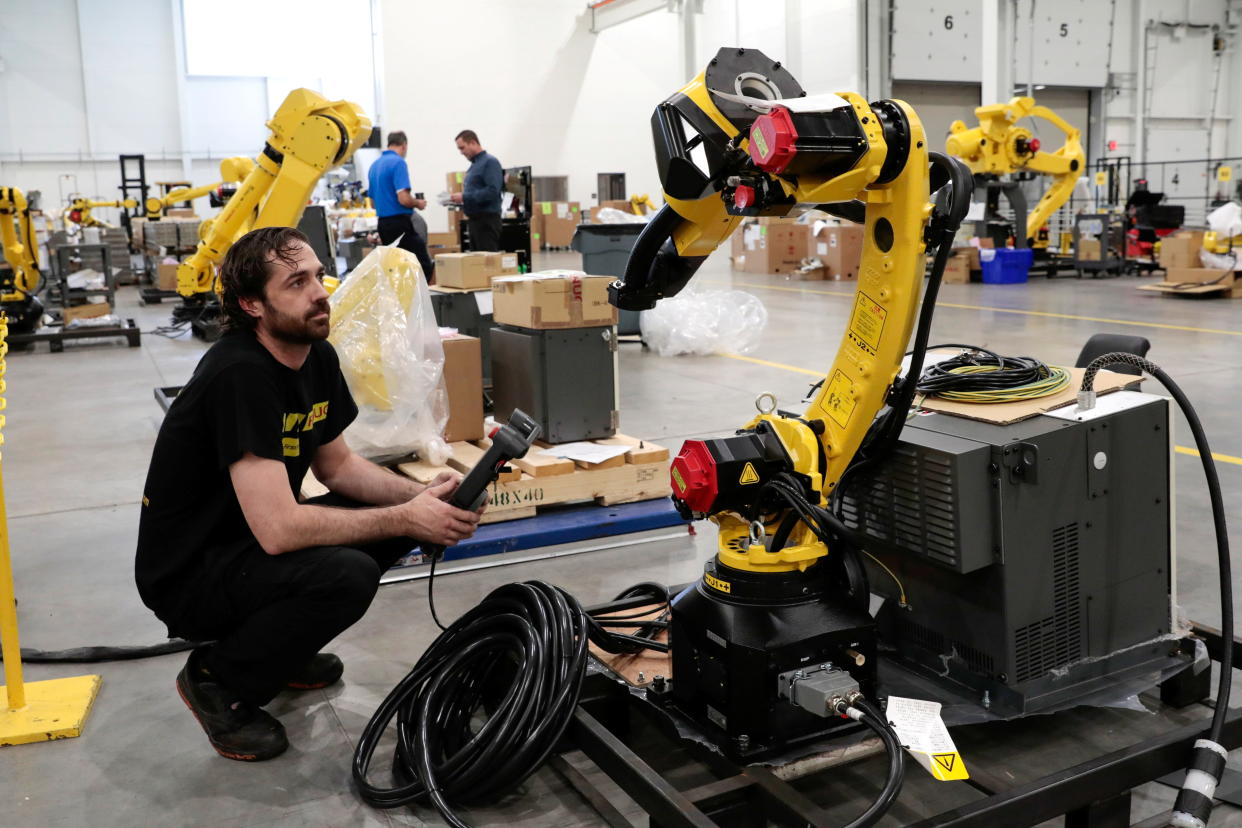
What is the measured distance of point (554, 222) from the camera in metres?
20.9

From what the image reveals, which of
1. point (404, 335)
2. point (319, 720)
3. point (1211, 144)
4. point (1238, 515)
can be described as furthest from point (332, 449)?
point (1211, 144)

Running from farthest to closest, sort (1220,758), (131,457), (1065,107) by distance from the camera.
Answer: (1065,107) → (131,457) → (1220,758)

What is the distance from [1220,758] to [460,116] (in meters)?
19.7

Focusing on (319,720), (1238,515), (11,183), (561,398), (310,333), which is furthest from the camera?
(11,183)

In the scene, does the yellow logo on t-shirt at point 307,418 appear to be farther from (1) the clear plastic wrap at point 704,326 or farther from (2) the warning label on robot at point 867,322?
(1) the clear plastic wrap at point 704,326

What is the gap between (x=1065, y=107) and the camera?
19812mm

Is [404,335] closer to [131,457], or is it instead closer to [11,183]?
[131,457]

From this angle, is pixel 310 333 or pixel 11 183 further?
pixel 11 183

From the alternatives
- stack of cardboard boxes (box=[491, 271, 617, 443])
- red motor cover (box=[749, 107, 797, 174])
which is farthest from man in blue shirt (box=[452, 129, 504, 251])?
red motor cover (box=[749, 107, 797, 174])

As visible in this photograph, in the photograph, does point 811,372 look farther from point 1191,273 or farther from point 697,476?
point 1191,273

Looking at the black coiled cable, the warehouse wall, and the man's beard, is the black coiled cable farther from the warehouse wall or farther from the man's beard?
the warehouse wall

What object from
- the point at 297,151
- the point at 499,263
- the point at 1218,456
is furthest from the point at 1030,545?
the point at 297,151

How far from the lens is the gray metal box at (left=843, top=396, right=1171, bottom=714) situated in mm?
2227

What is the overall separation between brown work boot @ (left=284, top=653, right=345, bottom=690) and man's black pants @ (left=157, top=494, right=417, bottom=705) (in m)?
0.32
